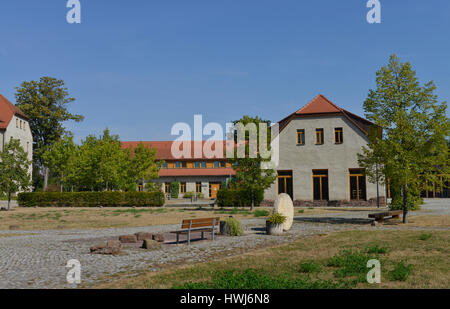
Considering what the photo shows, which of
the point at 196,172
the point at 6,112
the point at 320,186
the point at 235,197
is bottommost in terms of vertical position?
the point at 235,197

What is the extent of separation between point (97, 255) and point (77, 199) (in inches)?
1210

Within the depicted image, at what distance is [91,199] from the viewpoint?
1540 inches

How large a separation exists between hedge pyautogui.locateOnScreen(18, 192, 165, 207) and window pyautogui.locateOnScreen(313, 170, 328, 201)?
1456 cm

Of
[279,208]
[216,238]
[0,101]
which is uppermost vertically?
[0,101]

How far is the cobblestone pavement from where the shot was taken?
25.5ft

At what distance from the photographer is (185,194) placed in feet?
193

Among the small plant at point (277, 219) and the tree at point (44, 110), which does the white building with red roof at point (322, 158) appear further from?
the tree at point (44, 110)

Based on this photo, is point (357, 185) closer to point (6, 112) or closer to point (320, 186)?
point (320, 186)

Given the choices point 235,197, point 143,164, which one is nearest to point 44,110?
point 143,164

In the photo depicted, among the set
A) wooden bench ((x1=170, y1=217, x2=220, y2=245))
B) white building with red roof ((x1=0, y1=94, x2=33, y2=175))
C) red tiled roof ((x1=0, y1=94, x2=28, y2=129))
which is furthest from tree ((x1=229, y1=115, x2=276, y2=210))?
red tiled roof ((x1=0, y1=94, x2=28, y2=129))

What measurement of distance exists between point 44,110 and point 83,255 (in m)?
55.4

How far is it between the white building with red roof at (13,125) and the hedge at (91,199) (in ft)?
46.0
